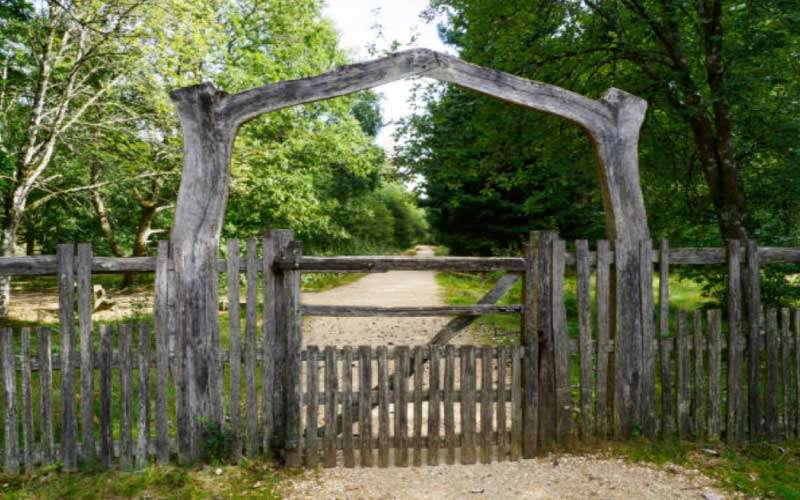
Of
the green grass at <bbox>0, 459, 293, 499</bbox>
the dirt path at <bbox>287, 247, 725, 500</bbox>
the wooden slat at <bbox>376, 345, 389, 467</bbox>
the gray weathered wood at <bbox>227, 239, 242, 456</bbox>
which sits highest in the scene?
the gray weathered wood at <bbox>227, 239, 242, 456</bbox>

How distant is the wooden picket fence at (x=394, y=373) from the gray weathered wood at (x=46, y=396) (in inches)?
0.5

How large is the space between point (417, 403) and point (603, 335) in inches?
78.1

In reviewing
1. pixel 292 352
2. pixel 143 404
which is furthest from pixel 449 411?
pixel 143 404

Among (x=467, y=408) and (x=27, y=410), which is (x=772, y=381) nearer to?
(x=467, y=408)

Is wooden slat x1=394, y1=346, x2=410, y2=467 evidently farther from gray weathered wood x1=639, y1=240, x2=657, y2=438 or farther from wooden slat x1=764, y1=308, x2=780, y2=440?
wooden slat x1=764, y1=308, x2=780, y2=440

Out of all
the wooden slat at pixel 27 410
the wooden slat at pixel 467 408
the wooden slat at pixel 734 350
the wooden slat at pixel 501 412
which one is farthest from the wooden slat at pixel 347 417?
the wooden slat at pixel 734 350

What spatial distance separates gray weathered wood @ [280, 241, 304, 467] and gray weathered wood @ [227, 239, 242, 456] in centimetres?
41

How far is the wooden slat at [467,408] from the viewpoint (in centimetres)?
495

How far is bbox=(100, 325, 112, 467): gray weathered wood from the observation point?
4598 mm

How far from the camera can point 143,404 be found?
462 centimetres

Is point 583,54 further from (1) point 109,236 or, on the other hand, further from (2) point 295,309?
(1) point 109,236

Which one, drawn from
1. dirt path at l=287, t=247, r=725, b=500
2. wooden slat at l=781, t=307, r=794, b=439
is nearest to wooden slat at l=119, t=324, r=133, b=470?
dirt path at l=287, t=247, r=725, b=500

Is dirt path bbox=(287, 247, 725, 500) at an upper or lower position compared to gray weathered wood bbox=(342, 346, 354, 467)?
lower

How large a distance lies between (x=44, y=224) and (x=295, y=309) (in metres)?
17.6
